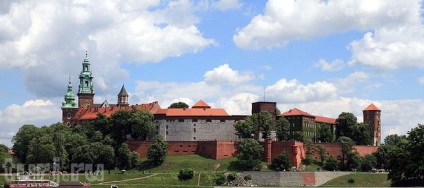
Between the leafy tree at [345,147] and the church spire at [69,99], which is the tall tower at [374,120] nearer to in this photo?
the leafy tree at [345,147]

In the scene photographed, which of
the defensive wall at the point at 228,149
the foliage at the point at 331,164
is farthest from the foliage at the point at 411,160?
the defensive wall at the point at 228,149

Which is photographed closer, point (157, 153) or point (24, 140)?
point (157, 153)

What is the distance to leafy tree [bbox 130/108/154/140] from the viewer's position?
96875 mm

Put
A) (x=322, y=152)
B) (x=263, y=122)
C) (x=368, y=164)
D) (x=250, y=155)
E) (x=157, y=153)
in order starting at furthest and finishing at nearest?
(x=263, y=122), (x=322, y=152), (x=368, y=164), (x=157, y=153), (x=250, y=155)

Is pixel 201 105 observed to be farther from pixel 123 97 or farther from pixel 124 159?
pixel 124 159

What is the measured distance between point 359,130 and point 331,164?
1663cm

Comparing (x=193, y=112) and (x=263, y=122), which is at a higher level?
(x=193, y=112)

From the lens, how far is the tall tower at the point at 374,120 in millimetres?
108944

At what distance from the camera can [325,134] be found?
10306cm

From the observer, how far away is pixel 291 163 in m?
88.3

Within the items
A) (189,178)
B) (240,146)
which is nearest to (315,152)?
(240,146)

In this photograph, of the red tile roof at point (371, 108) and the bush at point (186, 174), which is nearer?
the bush at point (186, 174)

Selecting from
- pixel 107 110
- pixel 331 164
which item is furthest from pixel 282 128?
pixel 107 110

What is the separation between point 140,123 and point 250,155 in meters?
16.8
